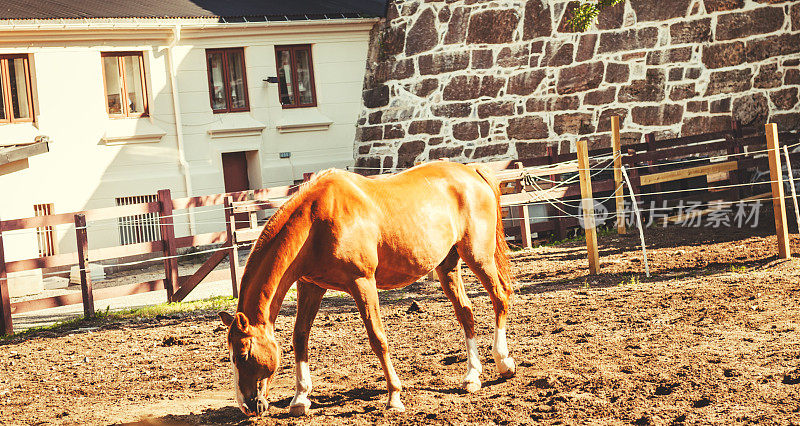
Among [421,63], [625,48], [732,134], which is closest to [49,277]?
[421,63]

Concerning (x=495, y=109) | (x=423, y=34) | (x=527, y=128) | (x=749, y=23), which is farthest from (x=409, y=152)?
(x=749, y=23)

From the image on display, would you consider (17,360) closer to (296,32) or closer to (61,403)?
(61,403)

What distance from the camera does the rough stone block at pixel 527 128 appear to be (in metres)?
17.1

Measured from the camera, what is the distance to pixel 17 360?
330 inches

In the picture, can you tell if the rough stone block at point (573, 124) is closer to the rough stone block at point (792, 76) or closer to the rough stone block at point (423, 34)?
the rough stone block at point (423, 34)

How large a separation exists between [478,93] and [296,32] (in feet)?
14.7

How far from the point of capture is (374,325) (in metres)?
5.49

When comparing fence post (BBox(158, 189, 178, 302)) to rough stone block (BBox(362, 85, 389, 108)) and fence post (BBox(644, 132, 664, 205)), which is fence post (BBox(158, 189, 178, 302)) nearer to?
fence post (BBox(644, 132, 664, 205))

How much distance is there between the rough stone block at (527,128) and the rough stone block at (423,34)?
2.35 meters

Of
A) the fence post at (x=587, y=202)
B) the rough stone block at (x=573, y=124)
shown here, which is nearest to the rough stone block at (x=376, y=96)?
the rough stone block at (x=573, y=124)

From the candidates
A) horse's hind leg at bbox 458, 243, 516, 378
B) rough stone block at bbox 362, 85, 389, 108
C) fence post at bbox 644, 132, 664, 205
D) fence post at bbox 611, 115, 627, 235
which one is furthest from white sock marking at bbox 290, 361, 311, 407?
rough stone block at bbox 362, 85, 389, 108

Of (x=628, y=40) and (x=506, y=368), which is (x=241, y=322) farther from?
(x=628, y=40)

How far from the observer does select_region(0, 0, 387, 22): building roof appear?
1711cm

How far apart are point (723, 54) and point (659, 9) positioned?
4.50ft
